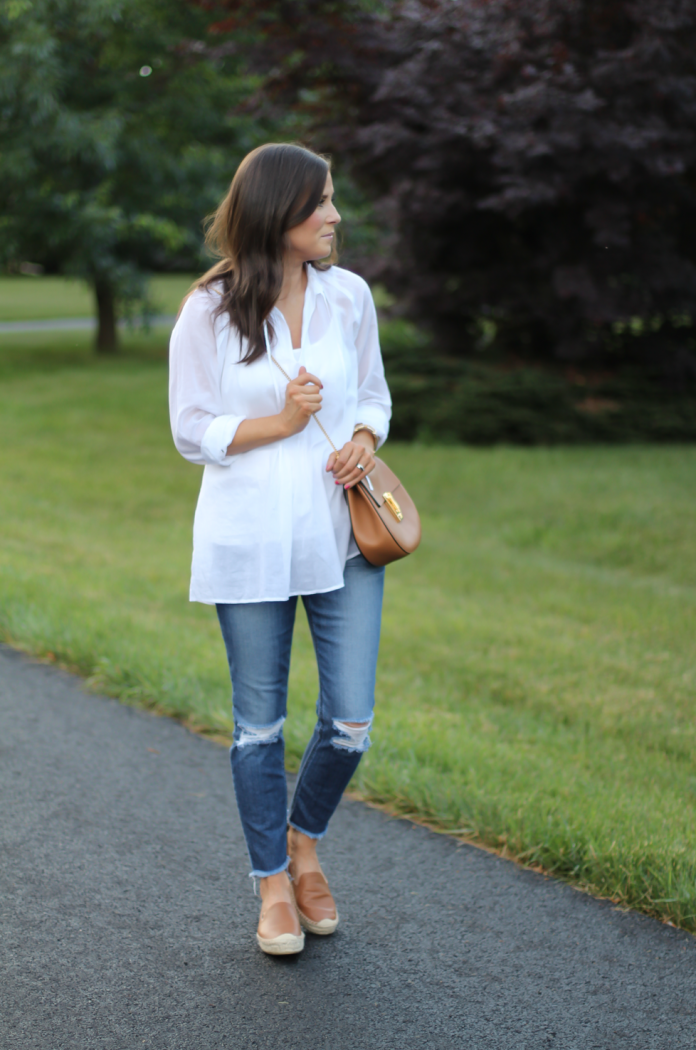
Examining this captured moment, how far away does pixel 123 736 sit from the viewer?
165 inches

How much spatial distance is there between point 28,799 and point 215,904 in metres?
0.95

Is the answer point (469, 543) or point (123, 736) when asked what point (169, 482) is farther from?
point (123, 736)

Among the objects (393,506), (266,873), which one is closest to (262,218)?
(393,506)

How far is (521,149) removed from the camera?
8.64 metres

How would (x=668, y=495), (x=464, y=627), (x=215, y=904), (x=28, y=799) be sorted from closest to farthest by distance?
(x=215, y=904)
(x=28, y=799)
(x=464, y=627)
(x=668, y=495)

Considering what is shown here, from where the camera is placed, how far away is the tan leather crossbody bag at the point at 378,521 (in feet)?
8.79

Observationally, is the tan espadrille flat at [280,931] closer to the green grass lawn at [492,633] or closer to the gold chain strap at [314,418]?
the green grass lawn at [492,633]

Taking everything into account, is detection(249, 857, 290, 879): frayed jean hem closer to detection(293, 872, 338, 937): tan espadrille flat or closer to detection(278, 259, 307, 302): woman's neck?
detection(293, 872, 338, 937): tan espadrille flat

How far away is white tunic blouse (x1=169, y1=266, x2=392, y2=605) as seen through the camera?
2.58m

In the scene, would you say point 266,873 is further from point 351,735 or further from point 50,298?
point 50,298

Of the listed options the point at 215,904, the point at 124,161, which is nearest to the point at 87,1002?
the point at 215,904

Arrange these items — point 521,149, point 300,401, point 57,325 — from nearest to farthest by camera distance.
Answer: point 300,401
point 521,149
point 57,325

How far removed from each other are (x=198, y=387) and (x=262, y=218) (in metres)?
0.45

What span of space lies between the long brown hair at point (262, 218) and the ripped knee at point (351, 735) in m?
0.98
